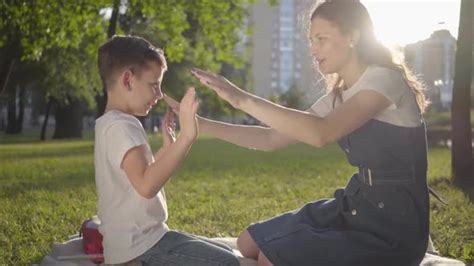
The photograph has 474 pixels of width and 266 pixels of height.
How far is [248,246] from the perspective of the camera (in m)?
3.88

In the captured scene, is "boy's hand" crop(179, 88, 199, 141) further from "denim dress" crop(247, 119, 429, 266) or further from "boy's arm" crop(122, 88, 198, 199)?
"denim dress" crop(247, 119, 429, 266)

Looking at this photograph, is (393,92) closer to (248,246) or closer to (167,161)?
(167,161)

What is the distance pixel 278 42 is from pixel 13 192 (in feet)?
417

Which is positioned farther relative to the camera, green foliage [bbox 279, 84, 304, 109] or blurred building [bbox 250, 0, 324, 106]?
blurred building [bbox 250, 0, 324, 106]

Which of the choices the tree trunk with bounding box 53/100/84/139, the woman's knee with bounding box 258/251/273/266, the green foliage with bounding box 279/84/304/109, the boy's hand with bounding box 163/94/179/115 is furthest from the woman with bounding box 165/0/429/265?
the green foliage with bounding box 279/84/304/109

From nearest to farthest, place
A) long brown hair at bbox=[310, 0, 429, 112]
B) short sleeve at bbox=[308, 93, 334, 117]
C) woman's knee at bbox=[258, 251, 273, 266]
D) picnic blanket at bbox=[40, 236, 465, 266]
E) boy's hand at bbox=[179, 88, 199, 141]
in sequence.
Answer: boy's hand at bbox=[179, 88, 199, 141] → long brown hair at bbox=[310, 0, 429, 112] → woman's knee at bbox=[258, 251, 273, 266] → short sleeve at bbox=[308, 93, 334, 117] → picnic blanket at bbox=[40, 236, 465, 266]

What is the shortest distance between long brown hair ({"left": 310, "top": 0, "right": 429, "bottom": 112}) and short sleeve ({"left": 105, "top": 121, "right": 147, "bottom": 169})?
1.08 metres

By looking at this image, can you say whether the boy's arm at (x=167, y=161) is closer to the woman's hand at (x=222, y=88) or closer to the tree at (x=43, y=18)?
the woman's hand at (x=222, y=88)

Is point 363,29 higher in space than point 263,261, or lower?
higher

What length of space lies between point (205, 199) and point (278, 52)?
5006 inches

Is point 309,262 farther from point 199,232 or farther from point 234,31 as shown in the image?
point 234,31

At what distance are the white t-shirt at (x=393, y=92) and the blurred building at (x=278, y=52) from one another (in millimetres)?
121667

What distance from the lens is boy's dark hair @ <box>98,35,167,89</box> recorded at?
10.3 feet

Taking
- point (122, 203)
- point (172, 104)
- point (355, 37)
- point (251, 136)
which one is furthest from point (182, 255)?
point (355, 37)
